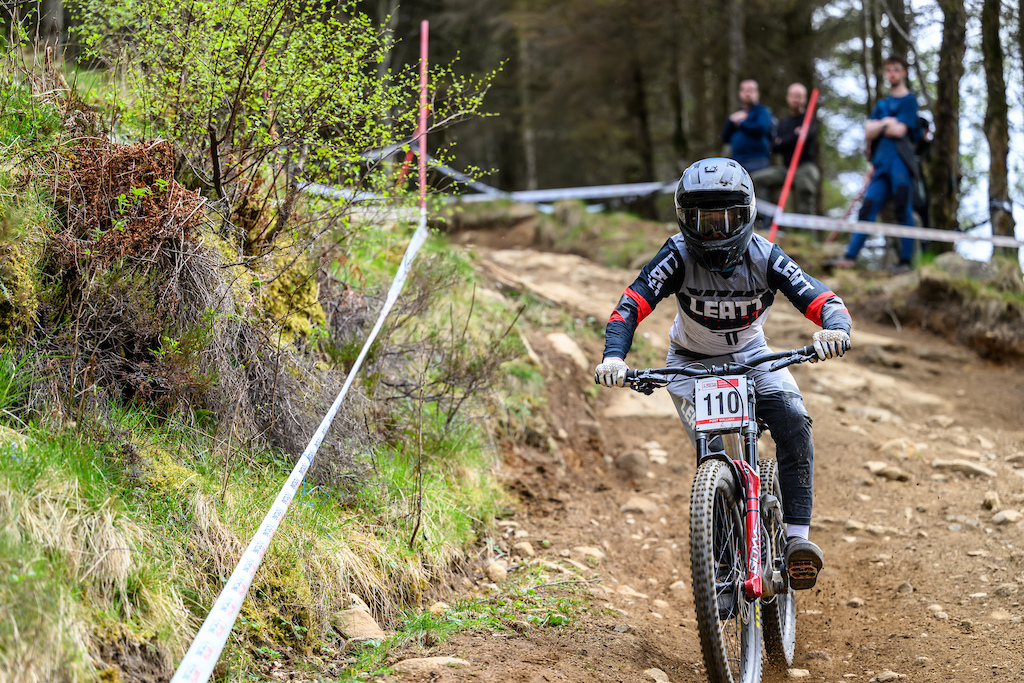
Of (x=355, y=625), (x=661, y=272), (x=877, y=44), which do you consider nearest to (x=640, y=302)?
(x=661, y=272)

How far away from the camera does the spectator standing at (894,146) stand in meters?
10.2

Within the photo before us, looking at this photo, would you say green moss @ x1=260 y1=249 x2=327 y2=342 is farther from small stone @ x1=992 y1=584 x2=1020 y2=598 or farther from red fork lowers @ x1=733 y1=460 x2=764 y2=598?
small stone @ x1=992 y1=584 x2=1020 y2=598

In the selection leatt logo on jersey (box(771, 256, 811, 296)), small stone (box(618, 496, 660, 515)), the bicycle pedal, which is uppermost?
leatt logo on jersey (box(771, 256, 811, 296))

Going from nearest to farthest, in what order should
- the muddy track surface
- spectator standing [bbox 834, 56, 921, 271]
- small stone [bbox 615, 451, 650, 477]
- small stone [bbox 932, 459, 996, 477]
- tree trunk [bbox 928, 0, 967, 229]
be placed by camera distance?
the muddy track surface, small stone [bbox 932, 459, 996, 477], small stone [bbox 615, 451, 650, 477], spectator standing [bbox 834, 56, 921, 271], tree trunk [bbox 928, 0, 967, 229]

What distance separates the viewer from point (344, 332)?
18.3 ft

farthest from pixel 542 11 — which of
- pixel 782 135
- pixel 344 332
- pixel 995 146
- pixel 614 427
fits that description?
pixel 344 332

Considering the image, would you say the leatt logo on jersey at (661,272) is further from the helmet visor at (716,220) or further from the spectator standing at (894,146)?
the spectator standing at (894,146)

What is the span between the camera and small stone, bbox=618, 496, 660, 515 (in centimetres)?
638

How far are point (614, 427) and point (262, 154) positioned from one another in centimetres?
443

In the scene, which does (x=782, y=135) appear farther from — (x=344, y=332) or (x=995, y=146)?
(x=344, y=332)

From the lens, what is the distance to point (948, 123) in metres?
11.3

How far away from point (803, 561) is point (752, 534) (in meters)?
0.50

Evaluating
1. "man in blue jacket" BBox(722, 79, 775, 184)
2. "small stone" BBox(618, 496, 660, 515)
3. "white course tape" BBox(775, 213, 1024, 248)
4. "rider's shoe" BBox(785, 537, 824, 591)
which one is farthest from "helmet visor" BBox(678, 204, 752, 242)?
"man in blue jacket" BBox(722, 79, 775, 184)

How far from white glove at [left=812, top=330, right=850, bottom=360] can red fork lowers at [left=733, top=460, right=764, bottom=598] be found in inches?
23.7
